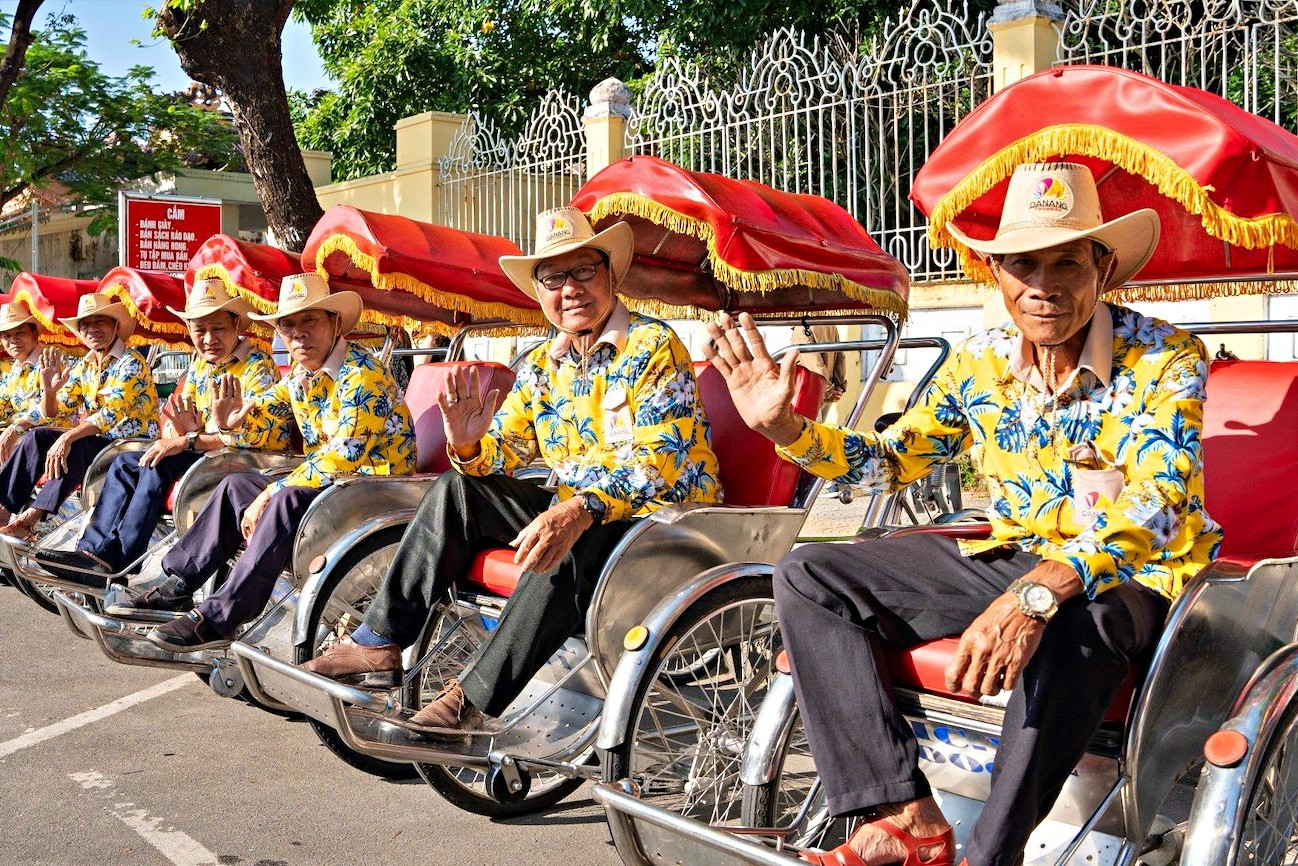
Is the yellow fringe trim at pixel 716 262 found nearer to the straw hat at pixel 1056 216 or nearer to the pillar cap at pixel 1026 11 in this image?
the straw hat at pixel 1056 216

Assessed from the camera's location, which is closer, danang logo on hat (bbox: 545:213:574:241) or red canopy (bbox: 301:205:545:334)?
danang logo on hat (bbox: 545:213:574:241)

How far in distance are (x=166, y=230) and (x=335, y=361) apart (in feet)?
31.0

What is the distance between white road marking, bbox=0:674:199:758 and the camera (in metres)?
4.77

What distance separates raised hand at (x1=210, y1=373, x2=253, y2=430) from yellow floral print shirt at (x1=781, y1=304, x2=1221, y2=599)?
11.0ft

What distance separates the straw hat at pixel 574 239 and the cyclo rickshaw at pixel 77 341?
2.74 m

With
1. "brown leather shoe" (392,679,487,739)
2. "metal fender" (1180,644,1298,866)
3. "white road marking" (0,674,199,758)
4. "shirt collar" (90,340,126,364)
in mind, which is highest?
"shirt collar" (90,340,126,364)

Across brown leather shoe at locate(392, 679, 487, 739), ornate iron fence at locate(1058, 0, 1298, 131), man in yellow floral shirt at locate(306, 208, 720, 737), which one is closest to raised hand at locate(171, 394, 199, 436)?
man in yellow floral shirt at locate(306, 208, 720, 737)

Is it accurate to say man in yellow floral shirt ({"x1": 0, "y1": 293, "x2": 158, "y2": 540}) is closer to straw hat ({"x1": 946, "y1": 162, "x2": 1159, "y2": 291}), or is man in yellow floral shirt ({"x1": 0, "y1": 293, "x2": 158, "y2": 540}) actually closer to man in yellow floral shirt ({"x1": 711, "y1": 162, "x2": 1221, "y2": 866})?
man in yellow floral shirt ({"x1": 711, "y1": 162, "x2": 1221, "y2": 866})

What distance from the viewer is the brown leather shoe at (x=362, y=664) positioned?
393 centimetres

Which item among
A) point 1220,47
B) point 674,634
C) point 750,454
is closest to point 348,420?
point 750,454

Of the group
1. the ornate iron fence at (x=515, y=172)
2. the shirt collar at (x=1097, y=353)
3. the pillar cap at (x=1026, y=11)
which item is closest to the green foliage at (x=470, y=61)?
the ornate iron fence at (x=515, y=172)

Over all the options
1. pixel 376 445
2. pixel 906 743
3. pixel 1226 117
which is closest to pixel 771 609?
pixel 906 743

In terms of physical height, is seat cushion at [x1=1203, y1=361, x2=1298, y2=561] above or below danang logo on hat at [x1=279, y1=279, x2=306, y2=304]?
below

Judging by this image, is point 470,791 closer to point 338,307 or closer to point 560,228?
point 560,228
